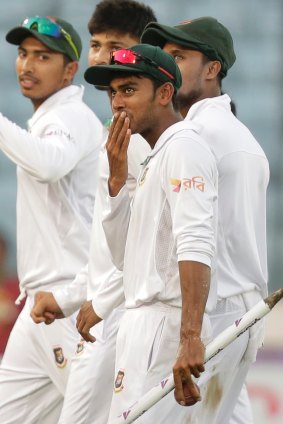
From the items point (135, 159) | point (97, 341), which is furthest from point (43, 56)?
point (97, 341)

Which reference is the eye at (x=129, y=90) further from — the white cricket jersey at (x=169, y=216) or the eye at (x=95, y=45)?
the eye at (x=95, y=45)

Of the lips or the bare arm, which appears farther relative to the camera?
the lips

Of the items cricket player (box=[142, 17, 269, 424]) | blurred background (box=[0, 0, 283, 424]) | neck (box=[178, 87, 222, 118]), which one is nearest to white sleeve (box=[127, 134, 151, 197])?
neck (box=[178, 87, 222, 118])

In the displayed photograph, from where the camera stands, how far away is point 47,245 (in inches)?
245

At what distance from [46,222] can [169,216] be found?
1.75m

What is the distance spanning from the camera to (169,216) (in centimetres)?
454

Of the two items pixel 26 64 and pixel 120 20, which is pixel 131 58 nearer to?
pixel 120 20

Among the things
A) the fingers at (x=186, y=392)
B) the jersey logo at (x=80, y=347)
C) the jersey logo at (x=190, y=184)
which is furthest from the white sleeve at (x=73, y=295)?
the fingers at (x=186, y=392)

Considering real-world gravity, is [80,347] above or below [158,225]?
below

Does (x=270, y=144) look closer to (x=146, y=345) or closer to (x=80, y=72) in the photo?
(x=80, y=72)

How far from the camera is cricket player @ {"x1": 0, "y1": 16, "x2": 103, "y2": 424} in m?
6.08

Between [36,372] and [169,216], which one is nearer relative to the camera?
[169,216]

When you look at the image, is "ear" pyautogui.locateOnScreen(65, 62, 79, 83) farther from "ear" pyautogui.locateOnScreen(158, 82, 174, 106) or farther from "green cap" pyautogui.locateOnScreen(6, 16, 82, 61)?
"ear" pyautogui.locateOnScreen(158, 82, 174, 106)

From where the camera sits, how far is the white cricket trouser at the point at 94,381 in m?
5.50
